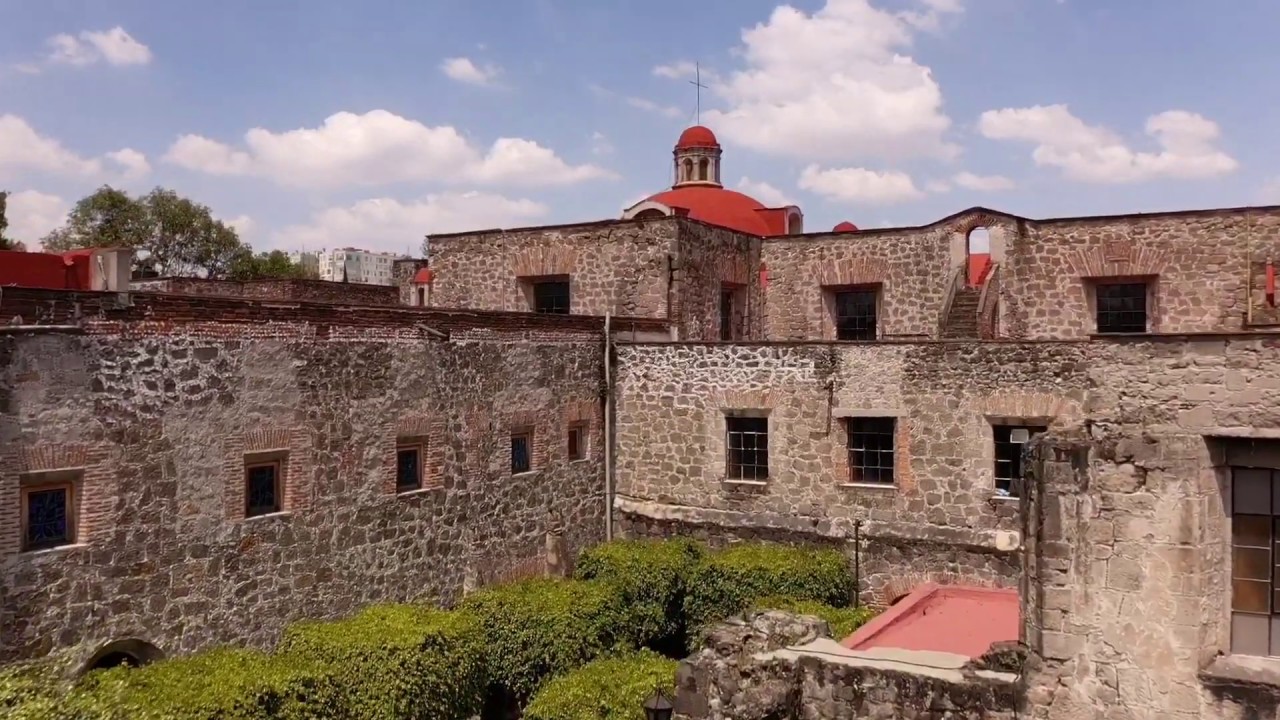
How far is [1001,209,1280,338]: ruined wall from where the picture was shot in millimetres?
17000

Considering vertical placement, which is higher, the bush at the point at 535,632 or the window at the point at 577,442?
the window at the point at 577,442

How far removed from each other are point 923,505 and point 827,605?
82.8 inches

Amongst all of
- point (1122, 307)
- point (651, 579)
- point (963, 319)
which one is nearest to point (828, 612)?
point (651, 579)

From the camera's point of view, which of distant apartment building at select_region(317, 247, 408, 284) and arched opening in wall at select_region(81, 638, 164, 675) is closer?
arched opening in wall at select_region(81, 638, 164, 675)

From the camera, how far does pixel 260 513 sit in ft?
36.9

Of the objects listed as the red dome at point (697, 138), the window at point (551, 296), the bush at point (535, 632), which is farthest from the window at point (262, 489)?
the red dome at point (697, 138)

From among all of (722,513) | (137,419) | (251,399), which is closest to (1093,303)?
(722,513)

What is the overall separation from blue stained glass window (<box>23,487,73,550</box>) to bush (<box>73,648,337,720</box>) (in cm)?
146

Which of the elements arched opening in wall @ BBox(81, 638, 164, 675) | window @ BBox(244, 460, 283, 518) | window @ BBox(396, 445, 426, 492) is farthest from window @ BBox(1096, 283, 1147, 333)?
arched opening in wall @ BBox(81, 638, 164, 675)

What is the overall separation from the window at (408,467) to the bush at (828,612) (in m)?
4.90

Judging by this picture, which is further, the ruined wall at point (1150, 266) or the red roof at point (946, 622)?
the ruined wall at point (1150, 266)

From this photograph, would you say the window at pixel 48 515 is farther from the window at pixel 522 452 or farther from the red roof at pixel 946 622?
the red roof at pixel 946 622

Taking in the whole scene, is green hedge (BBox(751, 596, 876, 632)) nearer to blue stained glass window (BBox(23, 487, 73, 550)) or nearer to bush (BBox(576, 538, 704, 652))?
bush (BBox(576, 538, 704, 652))

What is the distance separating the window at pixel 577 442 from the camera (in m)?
16.7
